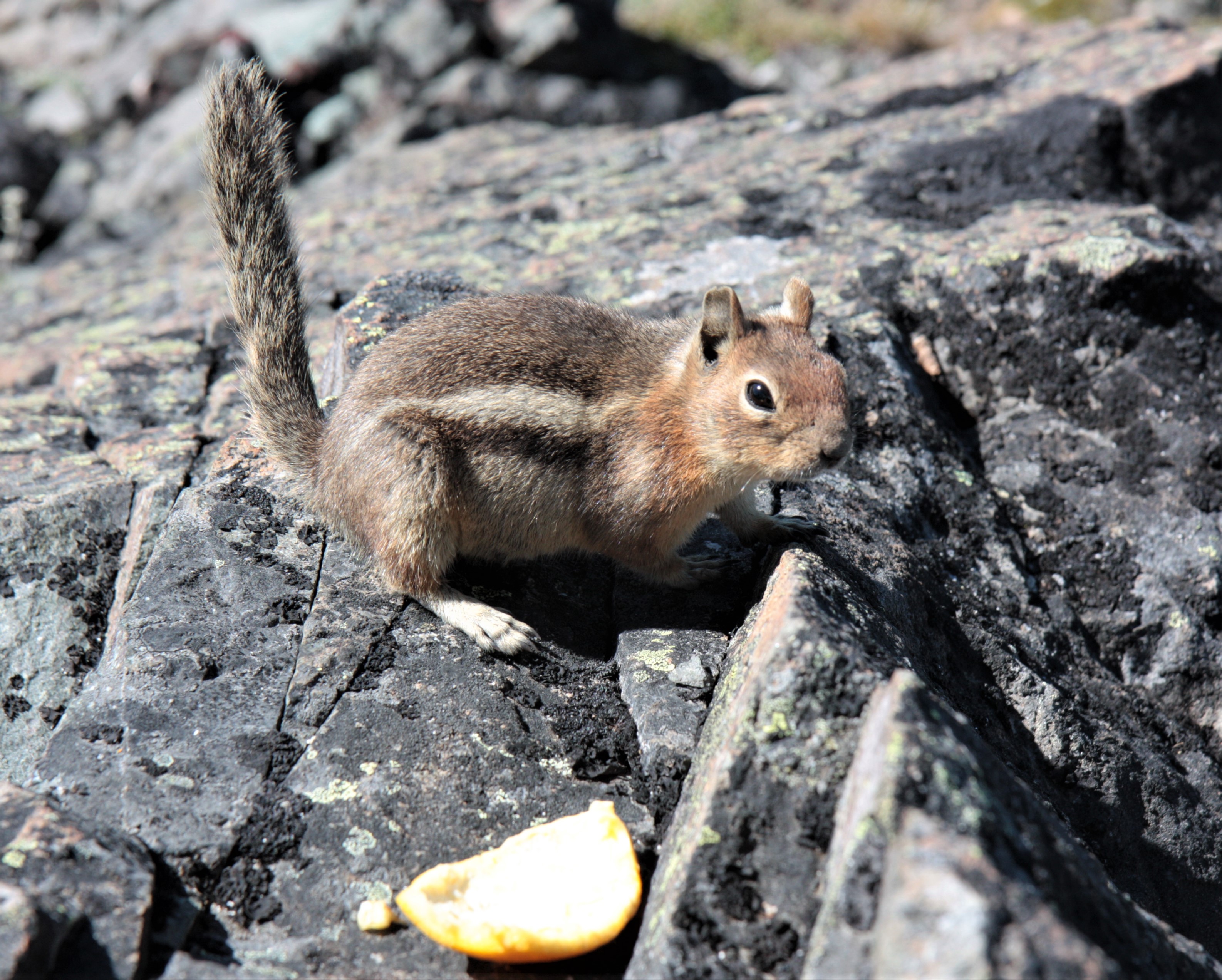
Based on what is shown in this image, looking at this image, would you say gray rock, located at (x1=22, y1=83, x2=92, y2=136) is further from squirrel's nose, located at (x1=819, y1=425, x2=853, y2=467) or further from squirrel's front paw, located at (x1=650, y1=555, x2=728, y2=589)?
squirrel's nose, located at (x1=819, y1=425, x2=853, y2=467)

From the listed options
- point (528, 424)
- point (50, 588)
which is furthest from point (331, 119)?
point (528, 424)

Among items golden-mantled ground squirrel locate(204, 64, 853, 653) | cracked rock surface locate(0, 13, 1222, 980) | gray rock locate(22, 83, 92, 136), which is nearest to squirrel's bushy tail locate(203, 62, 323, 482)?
golden-mantled ground squirrel locate(204, 64, 853, 653)

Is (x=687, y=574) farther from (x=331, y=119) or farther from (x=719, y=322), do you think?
(x=331, y=119)

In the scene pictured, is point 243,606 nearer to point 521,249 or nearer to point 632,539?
point 632,539

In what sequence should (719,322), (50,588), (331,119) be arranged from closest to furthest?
(719,322) < (50,588) < (331,119)

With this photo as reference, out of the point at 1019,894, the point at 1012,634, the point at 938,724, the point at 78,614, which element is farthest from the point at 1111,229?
the point at 78,614
